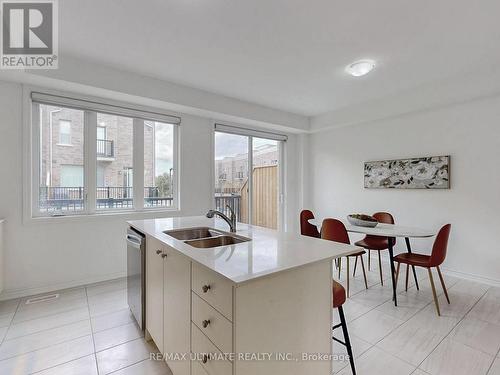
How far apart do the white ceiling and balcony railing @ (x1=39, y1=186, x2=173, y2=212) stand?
5.04 feet

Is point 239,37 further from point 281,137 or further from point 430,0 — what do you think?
point 281,137

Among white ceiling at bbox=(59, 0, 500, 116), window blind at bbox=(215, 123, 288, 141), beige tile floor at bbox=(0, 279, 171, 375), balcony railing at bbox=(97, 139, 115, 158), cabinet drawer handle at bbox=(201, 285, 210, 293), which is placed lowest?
beige tile floor at bbox=(0, 279, 171, 375)

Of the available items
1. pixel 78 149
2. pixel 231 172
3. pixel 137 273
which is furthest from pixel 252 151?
pixel 137 273

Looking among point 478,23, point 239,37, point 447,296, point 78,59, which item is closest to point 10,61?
point 78,59

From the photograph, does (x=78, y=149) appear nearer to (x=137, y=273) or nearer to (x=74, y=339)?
(x=137, y=273)

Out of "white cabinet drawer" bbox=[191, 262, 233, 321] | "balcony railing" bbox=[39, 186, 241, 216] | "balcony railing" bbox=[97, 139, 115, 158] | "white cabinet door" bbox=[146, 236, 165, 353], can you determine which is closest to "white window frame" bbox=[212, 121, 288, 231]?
"balcony railing" bbox=[39, 186, 241, 216]

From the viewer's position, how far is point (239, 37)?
2.31 meters

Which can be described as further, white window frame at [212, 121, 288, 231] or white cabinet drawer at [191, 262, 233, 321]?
white window frame at [212, 121, 288, 231]

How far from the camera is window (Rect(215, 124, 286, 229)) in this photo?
4.39 m

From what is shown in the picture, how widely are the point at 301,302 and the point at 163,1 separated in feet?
7.35

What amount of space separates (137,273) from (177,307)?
0.80 metres

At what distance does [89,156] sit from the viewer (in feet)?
10.4

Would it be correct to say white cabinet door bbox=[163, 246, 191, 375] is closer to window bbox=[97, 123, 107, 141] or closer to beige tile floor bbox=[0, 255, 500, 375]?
beige tile floor bbox=[0, 255, 500, 375]

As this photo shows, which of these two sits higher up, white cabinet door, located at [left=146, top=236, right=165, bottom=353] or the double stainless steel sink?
the double stainless steel sink
